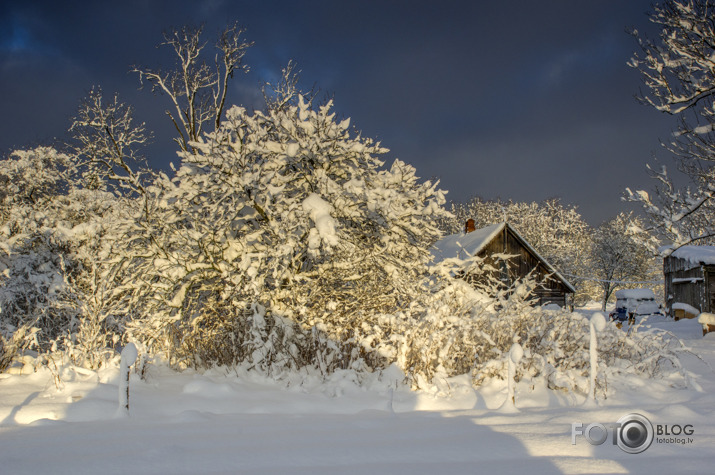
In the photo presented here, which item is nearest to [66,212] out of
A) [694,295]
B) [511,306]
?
Result: [511,306]

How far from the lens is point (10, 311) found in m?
12.1

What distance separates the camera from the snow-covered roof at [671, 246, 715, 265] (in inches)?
840

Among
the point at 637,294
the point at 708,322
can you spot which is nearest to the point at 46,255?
the point at 708,322

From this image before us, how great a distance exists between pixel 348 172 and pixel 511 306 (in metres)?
3.29

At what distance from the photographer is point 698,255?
72.1ft

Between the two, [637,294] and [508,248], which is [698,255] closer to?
[637,294]

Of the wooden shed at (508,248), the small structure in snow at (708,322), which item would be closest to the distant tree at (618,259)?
the wooden shed at (508,248)

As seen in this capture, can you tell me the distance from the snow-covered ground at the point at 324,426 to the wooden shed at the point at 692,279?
19.4 meters

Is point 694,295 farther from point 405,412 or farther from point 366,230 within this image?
point 405,412
